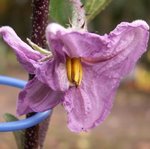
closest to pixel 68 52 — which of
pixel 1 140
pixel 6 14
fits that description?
pixel 1 140

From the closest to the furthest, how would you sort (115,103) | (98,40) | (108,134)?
(98,40)
(108,134)
(115,103)

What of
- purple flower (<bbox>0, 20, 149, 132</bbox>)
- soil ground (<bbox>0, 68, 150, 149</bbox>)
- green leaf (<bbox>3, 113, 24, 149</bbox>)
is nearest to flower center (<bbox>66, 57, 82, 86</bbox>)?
purple flower (<bbox>0, 20, 149, 132</bbox>)

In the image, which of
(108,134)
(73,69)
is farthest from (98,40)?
(108,134)

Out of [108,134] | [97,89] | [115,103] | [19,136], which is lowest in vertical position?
[115,103]

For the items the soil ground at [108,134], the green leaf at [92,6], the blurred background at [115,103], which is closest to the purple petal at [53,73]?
the green leaf at [92,6]

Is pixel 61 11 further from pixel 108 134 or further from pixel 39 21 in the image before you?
pixel 108 134
